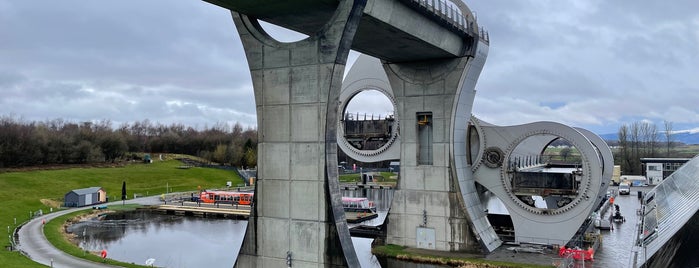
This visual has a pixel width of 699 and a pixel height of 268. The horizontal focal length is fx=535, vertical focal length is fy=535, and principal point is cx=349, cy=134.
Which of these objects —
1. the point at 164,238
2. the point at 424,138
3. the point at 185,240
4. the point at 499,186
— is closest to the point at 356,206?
the point at 185,240

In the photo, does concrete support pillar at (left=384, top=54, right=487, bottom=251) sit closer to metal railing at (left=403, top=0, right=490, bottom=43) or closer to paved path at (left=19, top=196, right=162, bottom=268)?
metal railing at (left=403, top=0, right=490, bottom=43)

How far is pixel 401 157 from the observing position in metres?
34.3

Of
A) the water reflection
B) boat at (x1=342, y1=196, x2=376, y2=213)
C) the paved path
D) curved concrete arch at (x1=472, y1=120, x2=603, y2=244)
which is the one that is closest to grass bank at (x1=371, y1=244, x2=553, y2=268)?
curved concrete arch at (x1=472, y1=120, x2=603, y2=244)

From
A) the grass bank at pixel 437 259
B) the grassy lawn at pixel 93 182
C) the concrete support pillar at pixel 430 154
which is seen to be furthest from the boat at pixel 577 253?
the grassy lawn at pixel 93 182

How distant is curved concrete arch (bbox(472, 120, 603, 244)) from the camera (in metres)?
31.7

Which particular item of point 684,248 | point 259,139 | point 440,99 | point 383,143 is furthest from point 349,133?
point 684,248

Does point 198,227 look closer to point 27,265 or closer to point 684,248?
point 27,265

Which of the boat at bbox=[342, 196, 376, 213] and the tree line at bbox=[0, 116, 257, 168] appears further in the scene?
the tree line at bbox=[0, 116, 257, 168]

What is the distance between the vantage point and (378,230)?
130 feet

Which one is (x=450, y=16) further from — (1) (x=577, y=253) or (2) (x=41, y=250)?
(2) (x=41, y=250)

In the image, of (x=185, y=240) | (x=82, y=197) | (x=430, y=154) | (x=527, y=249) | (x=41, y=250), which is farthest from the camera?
(x=82, y=197)

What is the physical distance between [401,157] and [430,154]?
73.1 inches

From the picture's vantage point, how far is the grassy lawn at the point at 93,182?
1897 inches

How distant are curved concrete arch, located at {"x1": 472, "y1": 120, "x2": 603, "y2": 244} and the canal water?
2613 millimetres
